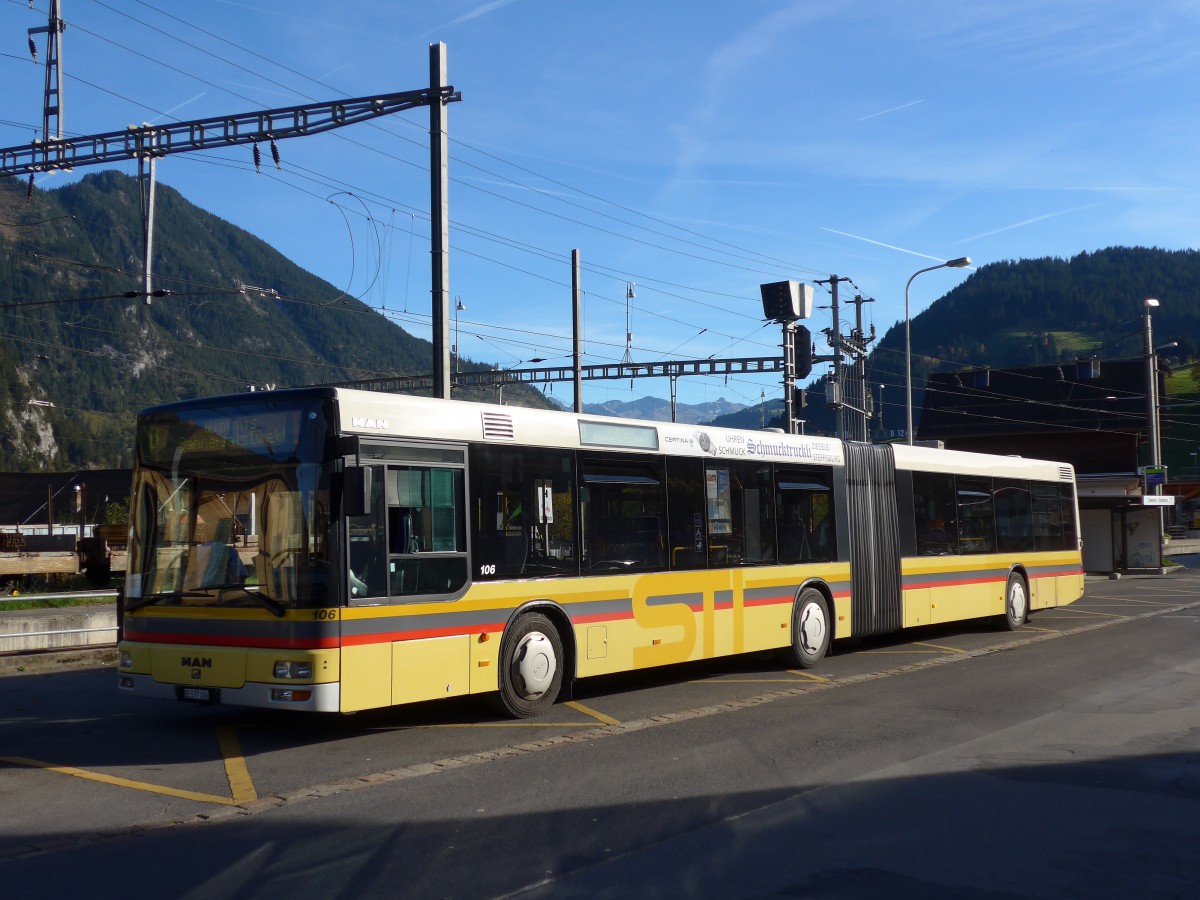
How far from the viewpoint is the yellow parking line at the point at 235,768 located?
8.30 meters

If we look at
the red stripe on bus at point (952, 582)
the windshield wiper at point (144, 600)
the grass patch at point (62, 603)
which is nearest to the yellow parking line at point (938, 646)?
the red stripe on bus at point (952, 582)

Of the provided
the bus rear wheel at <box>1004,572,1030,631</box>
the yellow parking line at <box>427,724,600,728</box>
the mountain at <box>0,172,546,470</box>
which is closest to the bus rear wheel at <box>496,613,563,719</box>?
Answer: the yellow parking line at <box>427,724,600,728</box>

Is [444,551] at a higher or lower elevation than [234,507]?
lower

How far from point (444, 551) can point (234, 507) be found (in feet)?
5.86

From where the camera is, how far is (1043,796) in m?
8.03

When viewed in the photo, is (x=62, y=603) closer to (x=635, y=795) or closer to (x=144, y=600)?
(x=144, y=600)

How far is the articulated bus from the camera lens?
9.73m

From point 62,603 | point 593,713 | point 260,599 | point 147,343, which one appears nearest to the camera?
point 260,599

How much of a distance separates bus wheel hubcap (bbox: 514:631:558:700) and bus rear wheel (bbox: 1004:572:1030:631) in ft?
37.3

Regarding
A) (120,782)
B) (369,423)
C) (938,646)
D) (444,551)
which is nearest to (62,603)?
(938,646)

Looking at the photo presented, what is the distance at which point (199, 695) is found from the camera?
32.9ft

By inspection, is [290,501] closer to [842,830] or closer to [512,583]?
[512,583]

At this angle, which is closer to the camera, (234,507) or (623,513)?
(234,507)

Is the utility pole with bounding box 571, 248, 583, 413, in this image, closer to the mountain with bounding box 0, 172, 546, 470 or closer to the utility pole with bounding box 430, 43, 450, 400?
the utility pole with bounding box 430, 43, 450, 400
